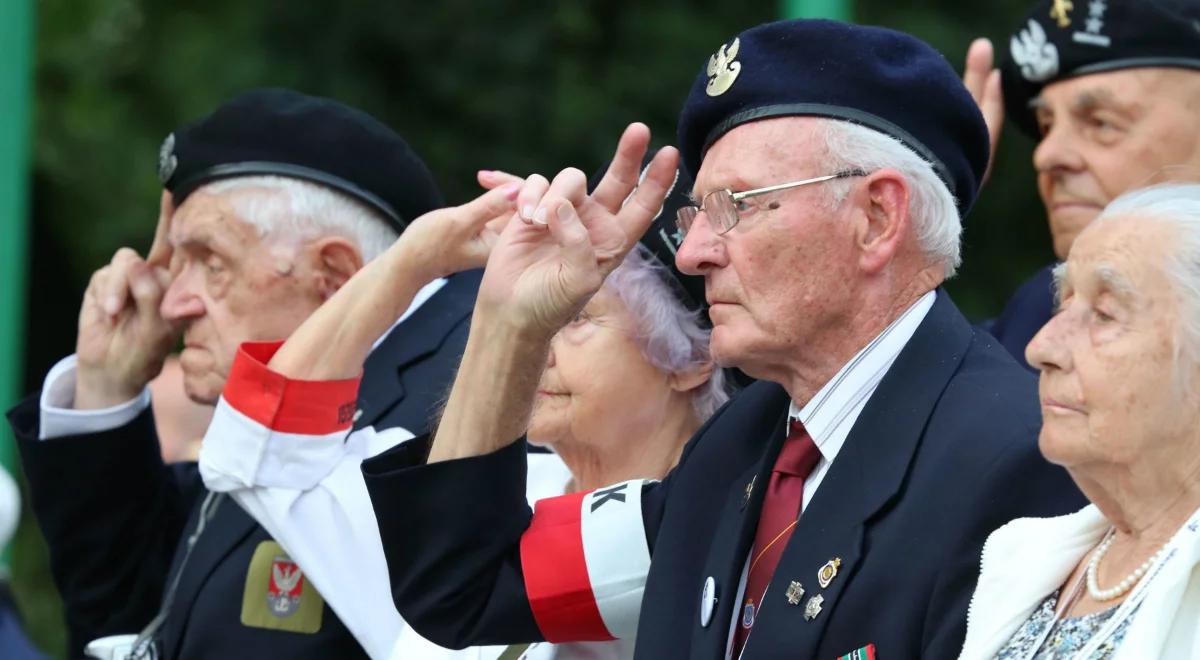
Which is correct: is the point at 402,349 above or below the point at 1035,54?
below

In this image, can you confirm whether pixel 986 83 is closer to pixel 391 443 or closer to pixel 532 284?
pixel 391 443

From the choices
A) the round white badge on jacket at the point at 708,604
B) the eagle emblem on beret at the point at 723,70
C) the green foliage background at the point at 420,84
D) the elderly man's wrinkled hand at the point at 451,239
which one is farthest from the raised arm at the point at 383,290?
the green foliage background at the point at 420,84

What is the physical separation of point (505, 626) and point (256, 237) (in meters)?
1.35

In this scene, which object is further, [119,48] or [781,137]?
[119,48]

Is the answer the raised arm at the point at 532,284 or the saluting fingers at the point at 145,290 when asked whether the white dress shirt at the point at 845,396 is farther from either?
the saluting fingers at the point at 145,290

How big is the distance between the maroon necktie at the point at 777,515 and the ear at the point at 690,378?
80cm

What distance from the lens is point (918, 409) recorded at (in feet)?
10.4

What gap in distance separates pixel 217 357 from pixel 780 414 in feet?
5.33

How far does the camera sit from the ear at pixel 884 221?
3.27 metres

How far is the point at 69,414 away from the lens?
190 inches

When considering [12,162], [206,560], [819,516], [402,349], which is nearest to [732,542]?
[819,516]

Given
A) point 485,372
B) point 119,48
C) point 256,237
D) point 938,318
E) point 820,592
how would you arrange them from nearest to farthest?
1. point 820,592
2. point 938,318
3. point 485,372
4. point 256,237
5. point 119,48

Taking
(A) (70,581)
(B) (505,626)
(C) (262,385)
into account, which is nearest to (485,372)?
(B) (505,626)

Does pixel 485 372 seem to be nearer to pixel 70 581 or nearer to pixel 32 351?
pixel 70 581
